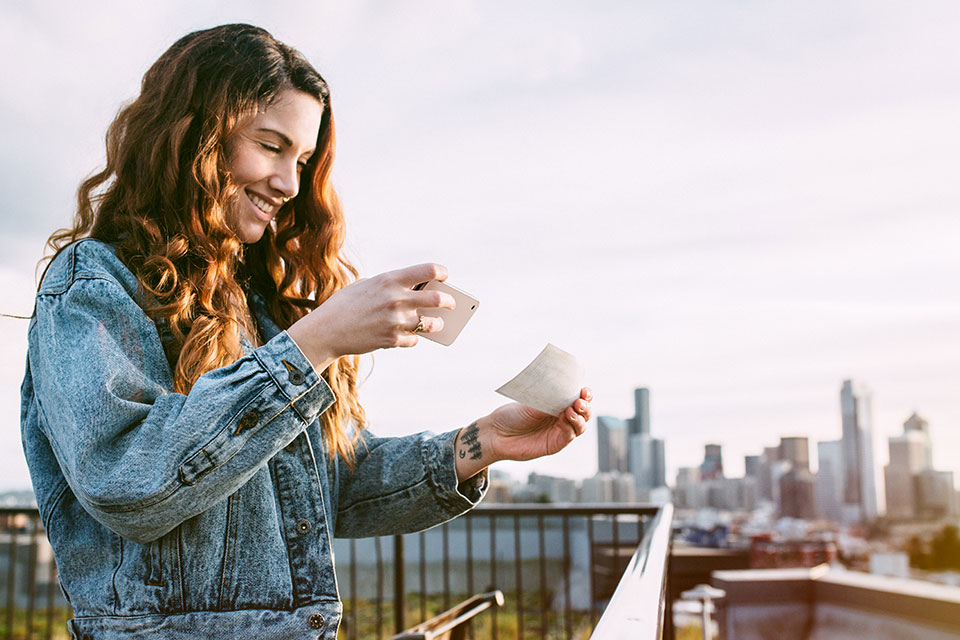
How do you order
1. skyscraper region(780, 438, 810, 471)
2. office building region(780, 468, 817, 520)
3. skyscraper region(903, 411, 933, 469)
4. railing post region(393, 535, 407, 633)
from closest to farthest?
railing post region(393, 535, 407, 633) → office building region(780, 468, 817, 520) → skyscraper region(780, 438, 810, 471) → skyscraper region(903, 411, 933, 469)

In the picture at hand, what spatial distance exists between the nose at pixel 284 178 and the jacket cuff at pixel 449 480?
52cm

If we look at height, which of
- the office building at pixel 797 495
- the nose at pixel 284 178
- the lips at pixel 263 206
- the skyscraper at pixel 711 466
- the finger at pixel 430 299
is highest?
the nose at pixel 284 178

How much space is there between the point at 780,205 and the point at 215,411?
66.0 ft

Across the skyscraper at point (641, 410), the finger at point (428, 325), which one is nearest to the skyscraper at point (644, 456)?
the skyscraper at point (641, 410)

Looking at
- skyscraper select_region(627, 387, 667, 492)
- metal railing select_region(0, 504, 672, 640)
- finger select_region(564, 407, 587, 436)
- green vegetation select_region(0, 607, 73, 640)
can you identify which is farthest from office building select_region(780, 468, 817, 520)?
finger select_region(564, 407, 587, 436)

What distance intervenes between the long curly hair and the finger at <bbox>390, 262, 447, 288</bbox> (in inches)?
11.4

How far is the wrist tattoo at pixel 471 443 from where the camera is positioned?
132cm

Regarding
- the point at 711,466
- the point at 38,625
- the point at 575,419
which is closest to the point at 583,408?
the point at 575,419

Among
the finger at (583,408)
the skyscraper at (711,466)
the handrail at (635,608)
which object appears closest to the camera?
the handrail at (635,608)

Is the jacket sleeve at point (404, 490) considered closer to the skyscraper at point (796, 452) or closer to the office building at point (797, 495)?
the office building at point (797, 495)

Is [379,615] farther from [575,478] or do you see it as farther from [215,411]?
[575,478]

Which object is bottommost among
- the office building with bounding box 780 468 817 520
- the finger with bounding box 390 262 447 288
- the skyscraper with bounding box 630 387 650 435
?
the office building with bounding box 780 468 817 520

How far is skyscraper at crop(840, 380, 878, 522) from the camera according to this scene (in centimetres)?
2502

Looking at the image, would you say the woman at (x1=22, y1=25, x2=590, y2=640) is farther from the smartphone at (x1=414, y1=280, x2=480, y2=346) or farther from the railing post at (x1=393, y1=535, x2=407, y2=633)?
the railing post at (x1=393, y1=535, x2=407, y2=633)
